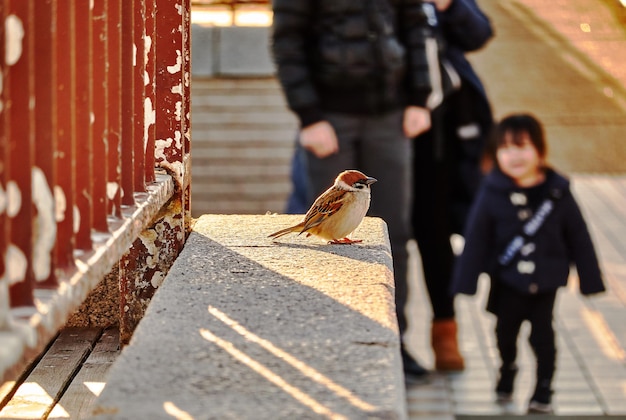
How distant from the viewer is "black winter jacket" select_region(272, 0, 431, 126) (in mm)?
5355

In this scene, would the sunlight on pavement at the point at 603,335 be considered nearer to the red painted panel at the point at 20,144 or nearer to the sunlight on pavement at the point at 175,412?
the sunlight on pavement at the point at 175,412

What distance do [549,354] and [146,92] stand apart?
3184 millimetres

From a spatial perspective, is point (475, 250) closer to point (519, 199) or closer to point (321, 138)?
point (519, 199)

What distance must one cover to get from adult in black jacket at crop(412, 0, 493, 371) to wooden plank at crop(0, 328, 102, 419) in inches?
121

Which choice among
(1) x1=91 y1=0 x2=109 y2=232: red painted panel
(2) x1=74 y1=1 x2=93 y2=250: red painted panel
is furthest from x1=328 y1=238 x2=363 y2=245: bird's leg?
(2) x1=74 y1=1 x2=93 y2=250: red painted panel

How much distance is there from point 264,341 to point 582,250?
3.82 meters

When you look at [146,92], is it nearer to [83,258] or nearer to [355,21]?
[83,258]

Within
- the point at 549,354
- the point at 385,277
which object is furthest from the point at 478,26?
the point at 385,277

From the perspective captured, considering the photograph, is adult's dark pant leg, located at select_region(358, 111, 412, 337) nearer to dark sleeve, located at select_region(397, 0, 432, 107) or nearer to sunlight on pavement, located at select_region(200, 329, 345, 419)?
dark sleeve, located at select_region(397, 0, 432, 107)

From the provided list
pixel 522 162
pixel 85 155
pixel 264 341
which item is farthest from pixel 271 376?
pixel 522 162

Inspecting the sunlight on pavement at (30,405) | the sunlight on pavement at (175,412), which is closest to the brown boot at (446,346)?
the sunlight on pavement at (30,405)

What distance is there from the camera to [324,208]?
3.66 metres

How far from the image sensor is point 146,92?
10.3ft

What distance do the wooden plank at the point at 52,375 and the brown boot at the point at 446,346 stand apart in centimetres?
310
